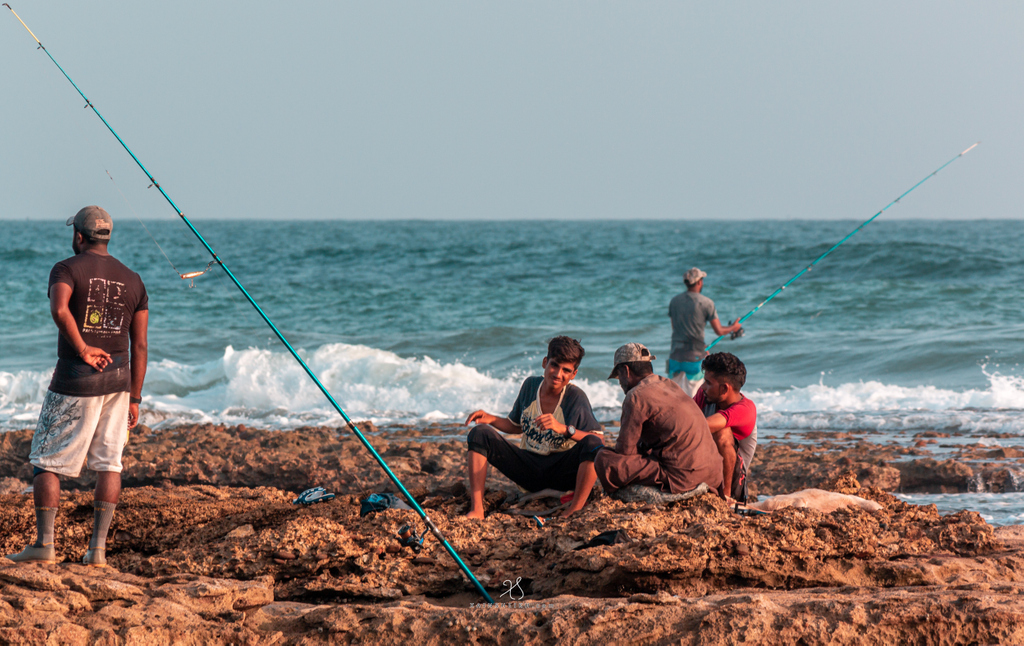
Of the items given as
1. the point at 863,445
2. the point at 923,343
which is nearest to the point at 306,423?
the point at 863,445

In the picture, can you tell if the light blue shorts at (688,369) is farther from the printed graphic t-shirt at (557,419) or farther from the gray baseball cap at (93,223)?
the gray baseball cap at (93,223)

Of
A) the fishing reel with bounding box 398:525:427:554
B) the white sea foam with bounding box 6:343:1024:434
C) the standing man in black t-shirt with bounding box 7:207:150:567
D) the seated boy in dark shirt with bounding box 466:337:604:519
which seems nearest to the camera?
the standing man in black t-shirt with bounding box 7:207:150:567

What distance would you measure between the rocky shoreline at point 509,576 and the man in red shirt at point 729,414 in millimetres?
517

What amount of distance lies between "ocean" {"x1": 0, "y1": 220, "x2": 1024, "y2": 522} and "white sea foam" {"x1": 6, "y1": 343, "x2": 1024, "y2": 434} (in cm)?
3

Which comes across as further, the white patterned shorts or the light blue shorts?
the light blue shorts

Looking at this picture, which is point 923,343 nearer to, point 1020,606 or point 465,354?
point 465,354

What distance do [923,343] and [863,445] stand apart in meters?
6.22

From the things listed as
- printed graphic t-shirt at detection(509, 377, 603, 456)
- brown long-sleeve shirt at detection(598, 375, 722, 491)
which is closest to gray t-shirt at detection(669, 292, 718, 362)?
printed graphic t-shirt at detection(509, 377, 603, 456)

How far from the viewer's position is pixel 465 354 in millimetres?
14352

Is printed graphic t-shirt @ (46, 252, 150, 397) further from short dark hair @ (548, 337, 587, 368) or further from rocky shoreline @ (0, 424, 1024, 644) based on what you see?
short dark hair @ (548, 337, 587, 368)

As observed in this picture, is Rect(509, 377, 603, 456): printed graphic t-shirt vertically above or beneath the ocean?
above

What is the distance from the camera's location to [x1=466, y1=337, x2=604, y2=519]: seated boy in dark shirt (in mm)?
4254

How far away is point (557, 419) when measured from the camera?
4355mm

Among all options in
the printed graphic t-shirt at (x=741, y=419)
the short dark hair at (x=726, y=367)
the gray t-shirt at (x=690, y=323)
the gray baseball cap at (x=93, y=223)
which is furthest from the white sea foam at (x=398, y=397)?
the gray baseball cap at (x=93, y=223)
